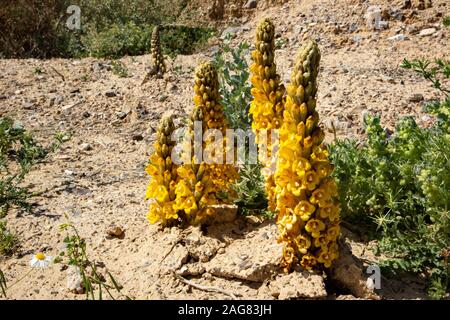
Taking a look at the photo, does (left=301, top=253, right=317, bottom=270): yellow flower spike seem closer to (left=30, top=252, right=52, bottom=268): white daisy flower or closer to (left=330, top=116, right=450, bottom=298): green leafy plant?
(left=330, top=116, right=450, bottom=298): green leafy plant

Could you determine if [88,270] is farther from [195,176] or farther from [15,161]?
[15,161]

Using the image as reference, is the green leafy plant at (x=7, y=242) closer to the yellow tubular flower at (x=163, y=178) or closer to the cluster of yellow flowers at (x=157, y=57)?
the yellow tubular flower at (x=163, y=178)

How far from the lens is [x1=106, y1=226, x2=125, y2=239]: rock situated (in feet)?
11.4

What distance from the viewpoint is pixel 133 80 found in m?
7.16

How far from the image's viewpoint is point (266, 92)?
3234 mm

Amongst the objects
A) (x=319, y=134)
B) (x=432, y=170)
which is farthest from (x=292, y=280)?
(x=432, y=170)

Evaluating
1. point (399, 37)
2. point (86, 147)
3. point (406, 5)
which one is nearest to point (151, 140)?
point (86, 147)

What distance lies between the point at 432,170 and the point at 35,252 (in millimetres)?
2327

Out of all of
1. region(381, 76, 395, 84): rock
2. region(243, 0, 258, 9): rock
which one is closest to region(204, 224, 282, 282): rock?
region(381, 76, 395, 84): rock

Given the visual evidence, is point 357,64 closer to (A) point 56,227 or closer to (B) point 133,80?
(B) point 133,80

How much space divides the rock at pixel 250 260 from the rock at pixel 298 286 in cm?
8

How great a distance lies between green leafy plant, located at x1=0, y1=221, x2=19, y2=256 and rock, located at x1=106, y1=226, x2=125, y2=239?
571 millimetres

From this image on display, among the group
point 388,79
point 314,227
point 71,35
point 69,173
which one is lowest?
point 69,173

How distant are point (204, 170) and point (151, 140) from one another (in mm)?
2406
